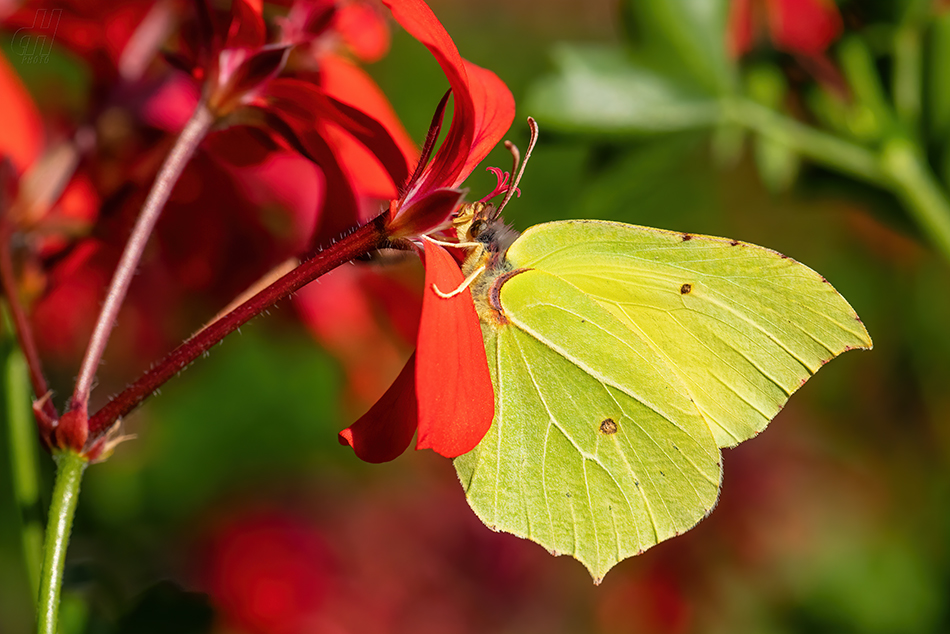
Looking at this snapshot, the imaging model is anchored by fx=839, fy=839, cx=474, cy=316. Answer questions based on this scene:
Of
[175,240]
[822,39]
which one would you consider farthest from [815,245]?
[175,240]

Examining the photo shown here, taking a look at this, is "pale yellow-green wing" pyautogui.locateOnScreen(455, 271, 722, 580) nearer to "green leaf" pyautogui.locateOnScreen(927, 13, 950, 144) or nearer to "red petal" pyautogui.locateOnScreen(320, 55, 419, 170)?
"red petal" pyautogui.locateOnScreen(320, 55, 419, 170)

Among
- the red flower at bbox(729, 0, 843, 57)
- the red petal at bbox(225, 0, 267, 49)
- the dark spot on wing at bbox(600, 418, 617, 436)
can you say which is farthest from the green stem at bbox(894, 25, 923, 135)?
the red petal at bbox(225, 0, 267, 49)

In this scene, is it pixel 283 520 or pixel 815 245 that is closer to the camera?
pixel 283 520

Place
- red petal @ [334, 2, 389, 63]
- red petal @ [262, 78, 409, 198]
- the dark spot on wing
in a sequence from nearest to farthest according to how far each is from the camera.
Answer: red petal @ [262, 78, 409, 198], the dark spot on wing, red petal @ [334, 2, 389, 63]

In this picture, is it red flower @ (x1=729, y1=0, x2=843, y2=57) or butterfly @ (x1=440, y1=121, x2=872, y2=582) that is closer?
butterfly @ (x1=440, y1=121, x2=872, y2=582)

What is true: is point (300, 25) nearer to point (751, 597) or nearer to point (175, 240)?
point (175, 240)

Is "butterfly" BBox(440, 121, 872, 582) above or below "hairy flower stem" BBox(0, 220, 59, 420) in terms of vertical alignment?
below

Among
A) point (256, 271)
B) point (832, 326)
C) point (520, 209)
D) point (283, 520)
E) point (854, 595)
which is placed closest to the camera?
point (832, 326)
